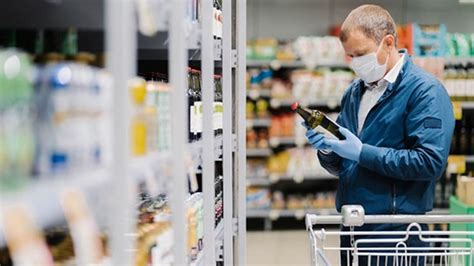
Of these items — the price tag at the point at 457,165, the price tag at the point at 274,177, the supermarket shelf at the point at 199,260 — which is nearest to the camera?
the supermarket shelf at the point at 199,260

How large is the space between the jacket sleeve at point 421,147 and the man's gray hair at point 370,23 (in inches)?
11.7

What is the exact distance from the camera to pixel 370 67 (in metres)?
3.22

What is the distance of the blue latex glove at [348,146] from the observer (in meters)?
3.14

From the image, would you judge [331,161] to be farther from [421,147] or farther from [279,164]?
[279,164]

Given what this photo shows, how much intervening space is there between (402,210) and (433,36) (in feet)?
15.4

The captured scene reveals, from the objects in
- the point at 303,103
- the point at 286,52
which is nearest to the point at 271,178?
the point at 303,103

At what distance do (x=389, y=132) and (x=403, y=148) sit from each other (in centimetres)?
10

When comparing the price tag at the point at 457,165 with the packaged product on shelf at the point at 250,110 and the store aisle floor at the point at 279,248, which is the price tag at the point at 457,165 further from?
the packaged product on shelf at the point at 250,110

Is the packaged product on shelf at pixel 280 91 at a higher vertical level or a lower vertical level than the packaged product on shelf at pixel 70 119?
higher

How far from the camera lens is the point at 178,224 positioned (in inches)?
66.4

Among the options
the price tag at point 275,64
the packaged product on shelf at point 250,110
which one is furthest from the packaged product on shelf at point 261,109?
the price tag at point 275,64

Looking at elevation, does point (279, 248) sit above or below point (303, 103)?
below

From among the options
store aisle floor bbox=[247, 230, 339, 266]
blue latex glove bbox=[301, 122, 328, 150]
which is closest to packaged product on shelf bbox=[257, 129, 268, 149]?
store aisle floor bbox=[247, 230, 339, 266]

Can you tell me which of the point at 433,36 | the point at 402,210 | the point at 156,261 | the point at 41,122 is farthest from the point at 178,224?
the point at 433,36
